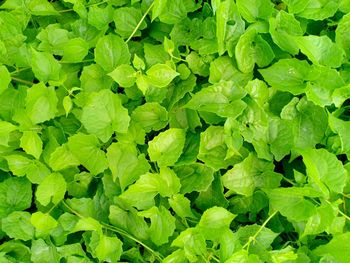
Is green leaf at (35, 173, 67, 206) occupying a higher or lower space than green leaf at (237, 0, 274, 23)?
lower

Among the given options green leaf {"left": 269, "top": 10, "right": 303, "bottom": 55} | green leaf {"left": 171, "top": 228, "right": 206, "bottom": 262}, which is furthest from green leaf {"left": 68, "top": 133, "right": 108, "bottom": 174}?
green leaf {"left": 269, "top": 10, "right": 303, "bottom": 55}

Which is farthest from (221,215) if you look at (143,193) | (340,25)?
(340,25)

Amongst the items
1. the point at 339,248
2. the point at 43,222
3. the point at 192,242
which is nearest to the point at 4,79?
the point at 43,222

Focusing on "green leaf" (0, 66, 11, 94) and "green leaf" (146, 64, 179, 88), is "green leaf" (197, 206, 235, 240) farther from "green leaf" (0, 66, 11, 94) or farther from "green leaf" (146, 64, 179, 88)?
"green leaf" (0, 66, 11, 94)

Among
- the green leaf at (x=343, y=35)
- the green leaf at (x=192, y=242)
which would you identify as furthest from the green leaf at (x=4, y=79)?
the green leaf at (x=343, y=35)

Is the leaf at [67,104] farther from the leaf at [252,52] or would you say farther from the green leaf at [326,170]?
the green leaf at [326,170]

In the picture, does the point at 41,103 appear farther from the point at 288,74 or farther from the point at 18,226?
the point at 288,74

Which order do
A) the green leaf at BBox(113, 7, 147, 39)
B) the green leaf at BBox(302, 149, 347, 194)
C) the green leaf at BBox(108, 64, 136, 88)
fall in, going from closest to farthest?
the green leaf at BBox(302, 149, 347, 194) → the green leaf at BBox(108, 64, 136, 88) → the green leaf at BBox(113, 7, 147, 39)
